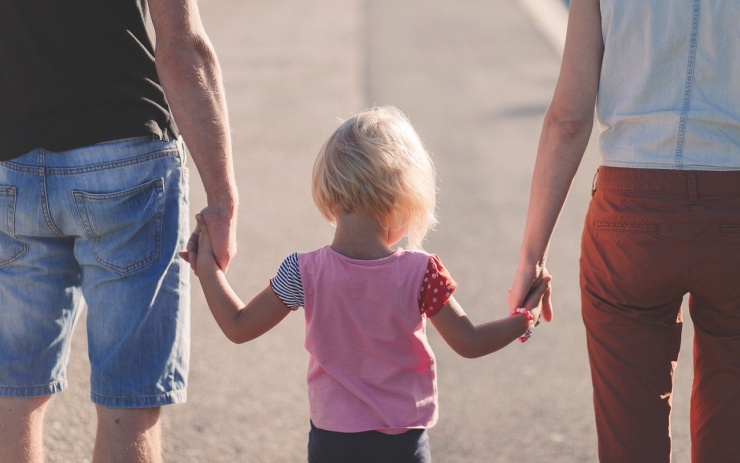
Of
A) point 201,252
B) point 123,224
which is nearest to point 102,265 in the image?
point 123,224

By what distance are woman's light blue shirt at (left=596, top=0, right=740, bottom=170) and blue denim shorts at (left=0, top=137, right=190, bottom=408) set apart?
1.19 meters

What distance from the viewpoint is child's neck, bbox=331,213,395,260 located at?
8.82 ft

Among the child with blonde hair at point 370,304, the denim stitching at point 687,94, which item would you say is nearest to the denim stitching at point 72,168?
the child with blonde hair at point 370,304

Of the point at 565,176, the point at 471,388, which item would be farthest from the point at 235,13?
the point at 565,176

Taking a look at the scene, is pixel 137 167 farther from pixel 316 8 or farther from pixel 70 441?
pixel 316 8

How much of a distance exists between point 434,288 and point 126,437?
861mm

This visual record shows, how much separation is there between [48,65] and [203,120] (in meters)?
0.40

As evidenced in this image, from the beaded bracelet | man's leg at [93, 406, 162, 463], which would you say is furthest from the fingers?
man's leg at [93, 406, 162, 463]

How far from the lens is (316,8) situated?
21578 mm

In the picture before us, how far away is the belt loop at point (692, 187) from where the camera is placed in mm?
2723

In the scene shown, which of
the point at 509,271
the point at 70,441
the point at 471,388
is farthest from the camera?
the point at 509,271

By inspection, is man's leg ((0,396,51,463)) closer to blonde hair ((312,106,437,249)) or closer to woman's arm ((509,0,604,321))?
blonde hair ((312,106,437,249))

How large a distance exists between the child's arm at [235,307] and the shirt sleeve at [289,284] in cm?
2

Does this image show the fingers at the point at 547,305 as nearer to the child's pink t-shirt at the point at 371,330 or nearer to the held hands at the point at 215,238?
the child's pink t-shirt at the point at 371,330
